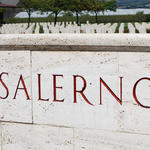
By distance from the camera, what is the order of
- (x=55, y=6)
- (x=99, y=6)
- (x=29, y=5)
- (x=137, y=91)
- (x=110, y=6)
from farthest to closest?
(x=29, y=5) → (x=110, y=6) → (x=99, y=6) → (x=55, y=6) → (x=137, y=91)

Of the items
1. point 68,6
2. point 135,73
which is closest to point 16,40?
point 135,73

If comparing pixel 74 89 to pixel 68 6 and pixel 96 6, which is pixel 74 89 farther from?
pixel 96 6

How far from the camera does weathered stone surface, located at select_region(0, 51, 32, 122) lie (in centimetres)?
306

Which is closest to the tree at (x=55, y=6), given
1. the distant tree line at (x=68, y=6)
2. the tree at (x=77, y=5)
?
the distant tree line at (x=68, y=6)

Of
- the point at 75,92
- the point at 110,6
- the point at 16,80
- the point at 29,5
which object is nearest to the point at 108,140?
the point at 75,92

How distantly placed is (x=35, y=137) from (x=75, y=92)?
0.54m

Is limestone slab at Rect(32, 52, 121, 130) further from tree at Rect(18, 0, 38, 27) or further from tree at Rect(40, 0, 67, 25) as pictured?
tree at Rect(18, 0, 38, 27)

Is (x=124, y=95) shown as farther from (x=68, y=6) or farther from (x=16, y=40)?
(x=68, y=6)

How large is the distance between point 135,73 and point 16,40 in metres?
1.02

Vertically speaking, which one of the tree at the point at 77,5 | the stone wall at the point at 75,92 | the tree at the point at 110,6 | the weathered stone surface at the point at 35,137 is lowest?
the weathered stone surface at the point at 35,137

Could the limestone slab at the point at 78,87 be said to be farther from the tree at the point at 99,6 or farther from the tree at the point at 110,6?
the tree at the point at 110,6

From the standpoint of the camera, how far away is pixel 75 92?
2.92 metres

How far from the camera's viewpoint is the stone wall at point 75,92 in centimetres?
277

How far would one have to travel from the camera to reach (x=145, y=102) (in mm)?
2744
